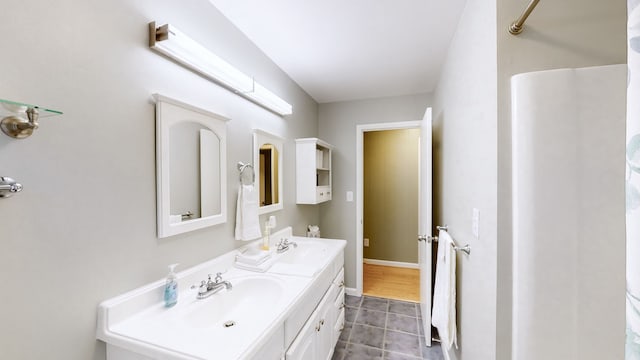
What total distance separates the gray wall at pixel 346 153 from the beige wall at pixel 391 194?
0.91m

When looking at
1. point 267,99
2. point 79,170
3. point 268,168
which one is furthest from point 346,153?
point 79,170

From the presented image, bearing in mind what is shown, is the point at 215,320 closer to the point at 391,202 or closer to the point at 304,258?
the point at 304,258

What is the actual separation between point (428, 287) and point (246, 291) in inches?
58.7

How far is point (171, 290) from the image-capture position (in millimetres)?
1050

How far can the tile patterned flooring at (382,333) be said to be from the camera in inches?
75.8

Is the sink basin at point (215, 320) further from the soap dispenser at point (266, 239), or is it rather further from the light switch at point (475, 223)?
the light switch at point (475, 223)

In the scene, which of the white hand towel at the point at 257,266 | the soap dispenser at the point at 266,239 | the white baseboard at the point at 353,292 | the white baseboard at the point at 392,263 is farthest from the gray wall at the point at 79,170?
the white baseboard at the point at 392,263

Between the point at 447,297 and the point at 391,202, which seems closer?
the point at 447,297

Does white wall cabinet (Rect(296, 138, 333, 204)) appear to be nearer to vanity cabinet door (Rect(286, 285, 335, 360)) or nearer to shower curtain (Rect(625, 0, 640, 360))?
vanity cabinet door (Rect(286, 285, 335, 360))

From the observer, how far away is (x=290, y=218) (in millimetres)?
2357

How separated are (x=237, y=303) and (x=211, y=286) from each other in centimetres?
17

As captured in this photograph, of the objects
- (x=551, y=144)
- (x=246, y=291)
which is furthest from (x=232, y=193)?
(x=551, y=144)

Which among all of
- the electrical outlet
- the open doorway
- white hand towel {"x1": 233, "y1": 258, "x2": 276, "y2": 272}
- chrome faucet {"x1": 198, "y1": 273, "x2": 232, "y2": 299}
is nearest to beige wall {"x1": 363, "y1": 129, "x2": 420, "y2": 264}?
the open doorway

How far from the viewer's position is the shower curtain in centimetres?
33
